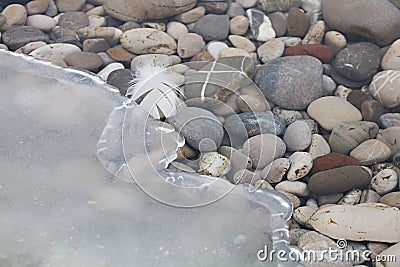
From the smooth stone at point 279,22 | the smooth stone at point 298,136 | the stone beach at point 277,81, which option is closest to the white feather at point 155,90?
the stone beach at point 277,81

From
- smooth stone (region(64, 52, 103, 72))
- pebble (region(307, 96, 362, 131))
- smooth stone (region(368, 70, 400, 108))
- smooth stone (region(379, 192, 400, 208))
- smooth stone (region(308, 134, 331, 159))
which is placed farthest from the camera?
smooth stone (region(64, 52, 103, 72))

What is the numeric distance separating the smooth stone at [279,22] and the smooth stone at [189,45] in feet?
1.39

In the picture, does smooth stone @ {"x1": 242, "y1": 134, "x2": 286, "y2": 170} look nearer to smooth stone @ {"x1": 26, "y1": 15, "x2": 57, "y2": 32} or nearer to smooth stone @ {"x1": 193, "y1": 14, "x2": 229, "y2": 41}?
smooth stone @ {"x1": 193, "y1": 14, "x2": 229, "y2": 41}

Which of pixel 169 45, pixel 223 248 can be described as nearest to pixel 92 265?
pixel 223 248

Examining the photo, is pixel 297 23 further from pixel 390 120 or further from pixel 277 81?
pixel 390 120

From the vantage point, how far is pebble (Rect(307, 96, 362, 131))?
250 cm

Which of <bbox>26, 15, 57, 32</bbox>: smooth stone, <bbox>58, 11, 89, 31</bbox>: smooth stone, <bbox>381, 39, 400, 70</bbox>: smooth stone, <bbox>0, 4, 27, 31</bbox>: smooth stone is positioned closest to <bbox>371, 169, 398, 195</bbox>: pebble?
<bbox>381, 39, 400, 70</bbox>: smooth stone

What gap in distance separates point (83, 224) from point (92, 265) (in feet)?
0.52

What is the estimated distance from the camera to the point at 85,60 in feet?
9.05

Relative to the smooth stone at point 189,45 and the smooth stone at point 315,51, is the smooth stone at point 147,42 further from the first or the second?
the smooth stone at point 315,51

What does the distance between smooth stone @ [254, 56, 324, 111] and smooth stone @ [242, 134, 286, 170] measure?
0.29 metres

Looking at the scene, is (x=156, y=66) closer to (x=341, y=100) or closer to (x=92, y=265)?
(x=341, y=100)

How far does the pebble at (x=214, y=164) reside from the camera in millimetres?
2152

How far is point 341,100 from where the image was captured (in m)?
2.59
